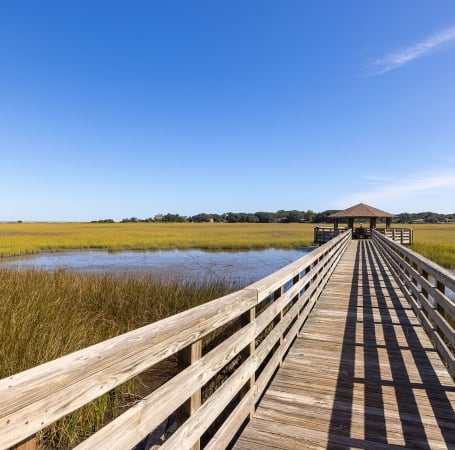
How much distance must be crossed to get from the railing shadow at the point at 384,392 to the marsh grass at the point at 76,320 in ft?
7.28

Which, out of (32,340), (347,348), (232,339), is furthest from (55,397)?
(347,348)

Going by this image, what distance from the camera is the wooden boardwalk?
2.46 meters

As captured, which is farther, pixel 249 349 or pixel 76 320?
pixel 76 320

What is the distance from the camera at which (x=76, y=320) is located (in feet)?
17.4

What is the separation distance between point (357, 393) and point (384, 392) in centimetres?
26

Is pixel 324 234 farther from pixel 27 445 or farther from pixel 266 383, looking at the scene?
pixel 27 445

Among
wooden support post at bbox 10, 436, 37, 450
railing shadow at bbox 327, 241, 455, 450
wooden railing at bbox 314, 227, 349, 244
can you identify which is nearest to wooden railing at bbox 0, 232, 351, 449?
Answer: wooden support post at bbox 10, 436, 37, 450

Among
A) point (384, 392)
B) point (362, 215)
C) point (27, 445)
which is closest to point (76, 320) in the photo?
point (384, 392)

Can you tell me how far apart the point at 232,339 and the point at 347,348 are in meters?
2.63

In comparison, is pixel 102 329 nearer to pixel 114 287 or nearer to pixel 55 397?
pixel 114 287

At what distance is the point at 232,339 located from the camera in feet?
7.58

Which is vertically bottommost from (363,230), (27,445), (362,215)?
(27,445)

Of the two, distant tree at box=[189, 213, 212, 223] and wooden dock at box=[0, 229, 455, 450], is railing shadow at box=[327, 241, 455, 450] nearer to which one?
wooden dock at box=[0, 229, 455, 450]

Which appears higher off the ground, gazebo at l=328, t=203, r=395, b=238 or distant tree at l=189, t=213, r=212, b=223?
distant tree at l=189, t=213, r=212, b=223
